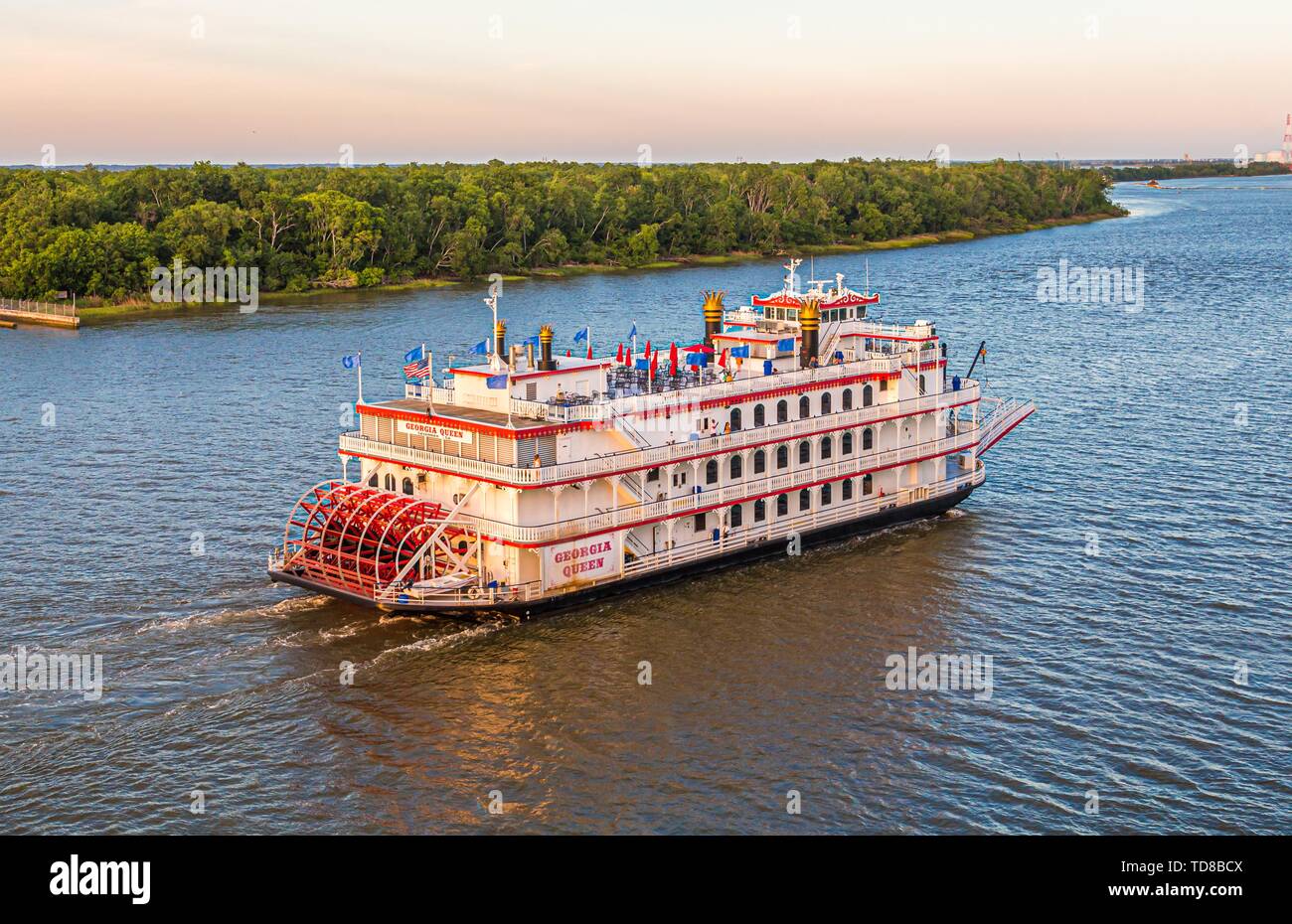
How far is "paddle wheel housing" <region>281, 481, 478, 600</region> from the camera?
44.8 m

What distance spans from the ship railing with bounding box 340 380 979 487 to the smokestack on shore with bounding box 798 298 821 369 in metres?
2.59

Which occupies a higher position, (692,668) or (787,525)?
(787,525)

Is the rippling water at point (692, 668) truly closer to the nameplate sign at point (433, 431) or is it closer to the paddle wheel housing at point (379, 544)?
the paddle wheel housing at point (379, 544)

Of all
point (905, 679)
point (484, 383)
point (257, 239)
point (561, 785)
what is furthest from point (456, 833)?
point (257, 239)

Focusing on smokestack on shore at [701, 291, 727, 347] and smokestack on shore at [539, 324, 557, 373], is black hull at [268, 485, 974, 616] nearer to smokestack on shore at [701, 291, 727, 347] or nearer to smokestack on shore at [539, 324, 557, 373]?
smokestack on shore at [539, 324, 557, 373]

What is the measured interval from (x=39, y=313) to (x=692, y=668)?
3809 inches

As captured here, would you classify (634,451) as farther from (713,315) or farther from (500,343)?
(713,315)

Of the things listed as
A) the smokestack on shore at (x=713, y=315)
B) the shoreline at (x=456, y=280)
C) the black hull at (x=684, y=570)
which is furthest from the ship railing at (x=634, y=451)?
the shoreline at (x=456, y=280)

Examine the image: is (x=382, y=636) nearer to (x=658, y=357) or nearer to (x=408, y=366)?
(x=408, y=366)

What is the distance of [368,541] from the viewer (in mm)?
46031

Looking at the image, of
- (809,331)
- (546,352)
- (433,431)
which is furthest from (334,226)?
(433,431)

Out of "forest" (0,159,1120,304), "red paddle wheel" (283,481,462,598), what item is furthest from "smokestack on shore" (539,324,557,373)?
"forest" (0,159,1120,304)

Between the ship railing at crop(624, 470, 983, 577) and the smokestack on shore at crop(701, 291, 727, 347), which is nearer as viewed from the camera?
the ship railing at crop(624, 470, 983, 577)

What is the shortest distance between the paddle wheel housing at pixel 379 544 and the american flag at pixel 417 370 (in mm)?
4589
